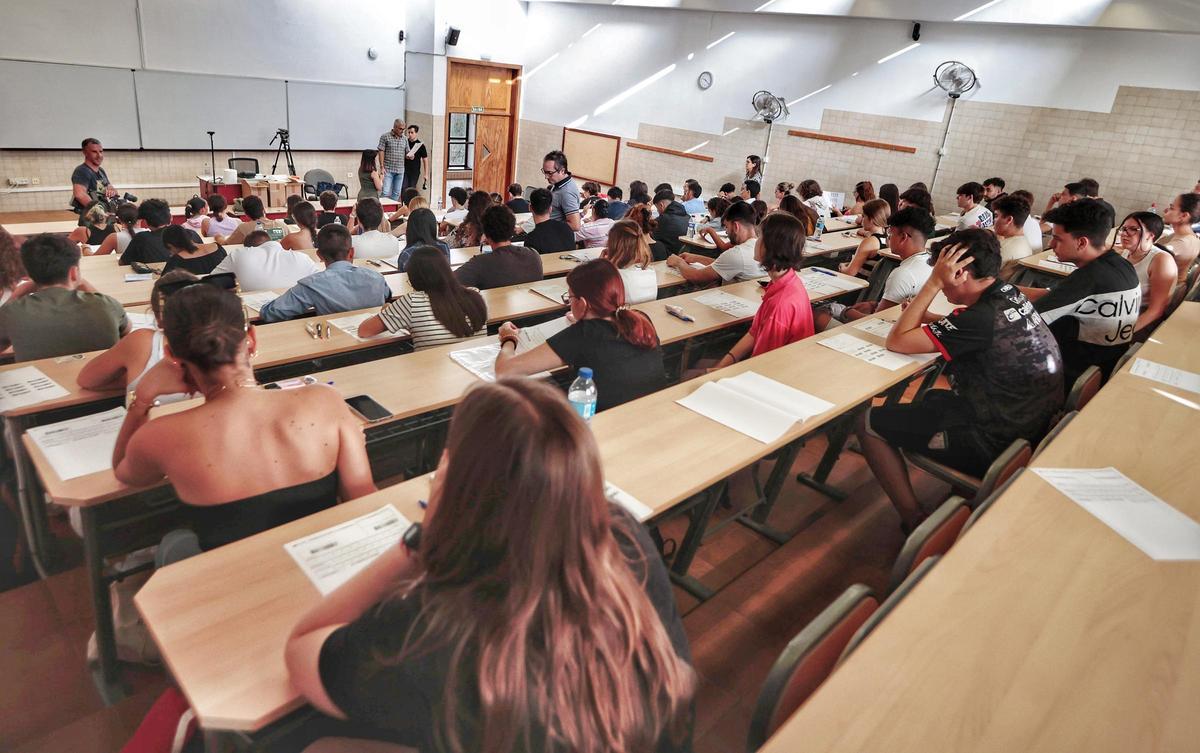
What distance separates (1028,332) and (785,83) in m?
8.26

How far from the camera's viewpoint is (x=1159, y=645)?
5.15ft

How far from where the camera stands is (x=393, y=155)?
10.7 meters

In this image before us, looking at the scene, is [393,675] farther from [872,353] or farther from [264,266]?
[264,266]

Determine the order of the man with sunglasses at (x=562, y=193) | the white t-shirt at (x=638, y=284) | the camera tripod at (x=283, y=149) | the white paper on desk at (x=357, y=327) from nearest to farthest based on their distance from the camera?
the white paper on desk at (x=357, y=327) → the white t-shirt at (x=638, y=284) → the man with sunglasses at (x=562, y=193) → the camera tripod at (x=283, y=149)

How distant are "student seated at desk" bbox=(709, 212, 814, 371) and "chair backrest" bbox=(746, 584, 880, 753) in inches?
85.3

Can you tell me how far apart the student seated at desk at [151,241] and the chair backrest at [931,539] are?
4993mm

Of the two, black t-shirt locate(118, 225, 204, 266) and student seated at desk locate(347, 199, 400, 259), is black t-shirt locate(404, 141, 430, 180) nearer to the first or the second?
student seated at desk locate(347, 199, 400, 259)

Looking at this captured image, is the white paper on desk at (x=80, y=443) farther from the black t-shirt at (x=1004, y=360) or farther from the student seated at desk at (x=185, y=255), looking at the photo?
the black t-shirt at (x=1004, y=360)

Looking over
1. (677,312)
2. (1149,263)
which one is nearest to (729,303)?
(677,312)

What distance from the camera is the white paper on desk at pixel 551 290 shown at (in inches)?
171

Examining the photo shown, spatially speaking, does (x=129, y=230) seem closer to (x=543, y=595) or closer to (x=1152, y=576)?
(x=543, y=595)

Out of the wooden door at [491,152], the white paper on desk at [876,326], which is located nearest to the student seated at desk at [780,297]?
the white paper on desk at [876,326]

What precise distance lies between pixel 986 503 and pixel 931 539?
Result: 16.8 inches

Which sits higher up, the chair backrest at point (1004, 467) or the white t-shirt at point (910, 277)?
the white t-shirt at point (910, 277)
